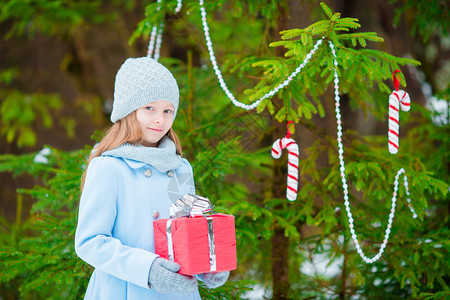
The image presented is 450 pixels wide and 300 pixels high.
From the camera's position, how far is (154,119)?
2.12m

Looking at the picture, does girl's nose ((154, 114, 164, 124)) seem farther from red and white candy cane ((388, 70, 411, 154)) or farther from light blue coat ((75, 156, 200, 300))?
red and white candy cane ((388, 70, 411, 154))

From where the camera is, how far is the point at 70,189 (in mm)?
3131

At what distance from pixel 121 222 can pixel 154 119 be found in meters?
0.47

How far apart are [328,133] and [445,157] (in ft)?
3.48

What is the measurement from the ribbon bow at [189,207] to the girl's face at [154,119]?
1.23 feet

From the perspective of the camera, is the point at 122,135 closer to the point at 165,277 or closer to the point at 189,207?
the point at 189,207

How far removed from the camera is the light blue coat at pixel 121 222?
188cm

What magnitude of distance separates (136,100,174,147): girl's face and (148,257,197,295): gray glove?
0.59 m

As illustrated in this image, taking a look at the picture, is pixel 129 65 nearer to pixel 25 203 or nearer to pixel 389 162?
pixel 389 162

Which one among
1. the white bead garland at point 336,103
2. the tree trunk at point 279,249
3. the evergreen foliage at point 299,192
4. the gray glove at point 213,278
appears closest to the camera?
the gray glove at point 213,278

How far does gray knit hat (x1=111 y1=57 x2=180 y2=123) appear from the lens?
2.08m

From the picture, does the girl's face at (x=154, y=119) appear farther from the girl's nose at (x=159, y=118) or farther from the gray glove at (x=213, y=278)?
the gray glove at (x=213, y=278)

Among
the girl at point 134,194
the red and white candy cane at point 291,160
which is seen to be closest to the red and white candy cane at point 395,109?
the red and white candy cane at point 291,160

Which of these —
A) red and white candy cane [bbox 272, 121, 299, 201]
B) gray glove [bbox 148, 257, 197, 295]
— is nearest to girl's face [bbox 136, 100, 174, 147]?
gray glove [bbox 148, 257, 197, 295]
